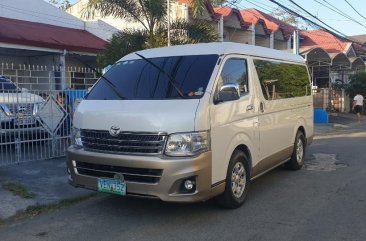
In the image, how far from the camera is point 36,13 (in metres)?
22.0

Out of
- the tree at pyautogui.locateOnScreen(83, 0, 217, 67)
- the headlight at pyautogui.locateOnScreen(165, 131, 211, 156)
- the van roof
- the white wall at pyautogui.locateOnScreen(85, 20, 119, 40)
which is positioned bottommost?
the headlight at pyautogui.locateOnScreen(165, 131, 211, 156)

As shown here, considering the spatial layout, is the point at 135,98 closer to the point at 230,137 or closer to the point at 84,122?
the point at 84,122

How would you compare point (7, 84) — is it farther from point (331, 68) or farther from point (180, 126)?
point (331, 68)

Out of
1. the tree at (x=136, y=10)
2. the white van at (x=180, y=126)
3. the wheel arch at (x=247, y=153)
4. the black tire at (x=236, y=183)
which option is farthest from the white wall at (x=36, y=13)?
the black tire at (x=236, y=183)

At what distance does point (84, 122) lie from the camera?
5848mm

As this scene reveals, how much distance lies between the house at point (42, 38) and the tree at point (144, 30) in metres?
2.88

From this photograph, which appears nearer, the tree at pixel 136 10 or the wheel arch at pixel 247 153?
the wheel arch at pixel 247 153

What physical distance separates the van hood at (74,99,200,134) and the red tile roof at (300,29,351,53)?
29.5m

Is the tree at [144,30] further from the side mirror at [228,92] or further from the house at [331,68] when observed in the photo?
the house at [331,68]

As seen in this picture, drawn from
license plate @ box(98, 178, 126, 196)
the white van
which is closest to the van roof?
the white van

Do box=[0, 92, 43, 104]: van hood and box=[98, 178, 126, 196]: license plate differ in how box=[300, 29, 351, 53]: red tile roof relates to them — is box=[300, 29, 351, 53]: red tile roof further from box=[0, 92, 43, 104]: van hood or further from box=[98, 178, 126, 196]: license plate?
box=[98, 178, 126, 196]: license plate

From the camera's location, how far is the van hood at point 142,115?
5.19m

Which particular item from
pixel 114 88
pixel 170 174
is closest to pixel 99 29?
pixel 114 88

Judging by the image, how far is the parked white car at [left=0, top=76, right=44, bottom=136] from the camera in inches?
350
